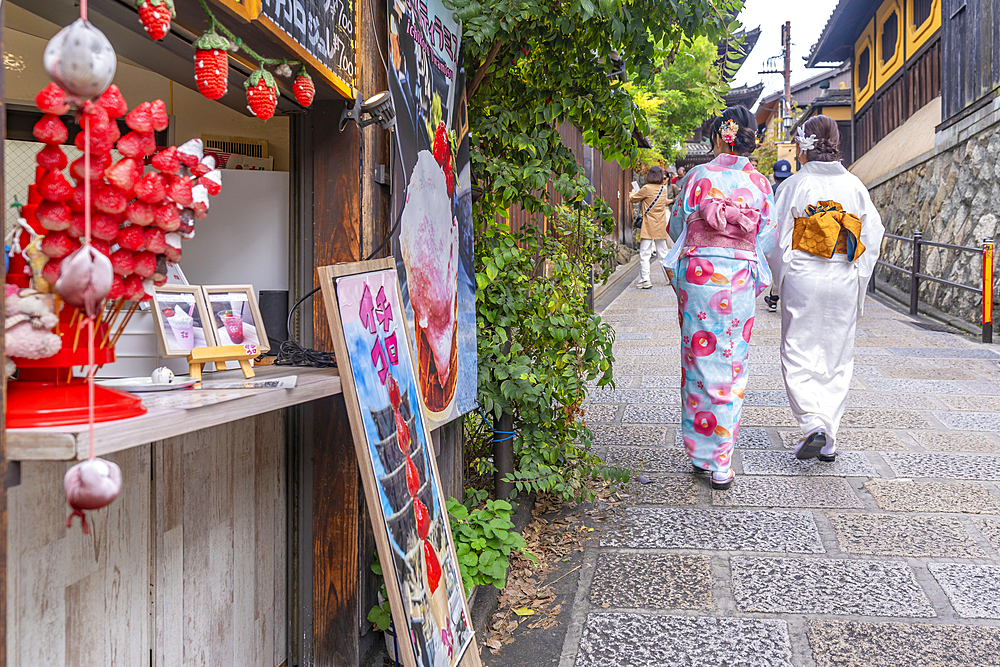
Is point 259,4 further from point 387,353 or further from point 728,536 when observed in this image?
point 728,536

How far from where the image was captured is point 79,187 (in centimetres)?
119

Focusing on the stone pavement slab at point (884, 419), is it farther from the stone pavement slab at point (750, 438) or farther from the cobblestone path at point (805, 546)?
the stone pavement slab at point (750, 438)

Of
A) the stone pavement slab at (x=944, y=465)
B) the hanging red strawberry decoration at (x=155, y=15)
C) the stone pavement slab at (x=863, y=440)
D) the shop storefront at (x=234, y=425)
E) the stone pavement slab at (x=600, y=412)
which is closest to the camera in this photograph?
the hanging red strawberry decoration at (x=155, y=15)

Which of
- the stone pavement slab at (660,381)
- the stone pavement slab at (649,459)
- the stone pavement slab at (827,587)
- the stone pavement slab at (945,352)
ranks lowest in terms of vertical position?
the stone pavement slab at (827,587)

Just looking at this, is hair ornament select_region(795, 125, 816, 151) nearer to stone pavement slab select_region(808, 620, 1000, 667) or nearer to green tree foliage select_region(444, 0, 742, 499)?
green tree foliage select_region(444, 0, 742, 499)

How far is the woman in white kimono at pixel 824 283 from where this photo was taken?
4699 mm

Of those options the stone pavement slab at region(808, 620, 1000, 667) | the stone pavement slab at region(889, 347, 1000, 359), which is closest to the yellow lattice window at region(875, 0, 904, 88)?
the stone pavement slab at region(889, 347, 1000, 359)

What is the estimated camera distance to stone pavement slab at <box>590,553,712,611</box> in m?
3.11

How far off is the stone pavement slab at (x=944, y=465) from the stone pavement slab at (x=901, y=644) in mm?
1912

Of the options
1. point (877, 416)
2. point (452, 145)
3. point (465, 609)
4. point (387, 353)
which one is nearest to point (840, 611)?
point (465, 609)

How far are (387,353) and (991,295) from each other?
31.1 feet

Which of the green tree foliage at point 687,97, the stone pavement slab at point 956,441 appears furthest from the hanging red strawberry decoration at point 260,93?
the green tree foliage at point 687,97

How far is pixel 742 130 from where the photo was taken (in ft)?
15.1

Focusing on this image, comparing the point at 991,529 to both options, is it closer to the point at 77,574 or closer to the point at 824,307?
the point at 824,307
